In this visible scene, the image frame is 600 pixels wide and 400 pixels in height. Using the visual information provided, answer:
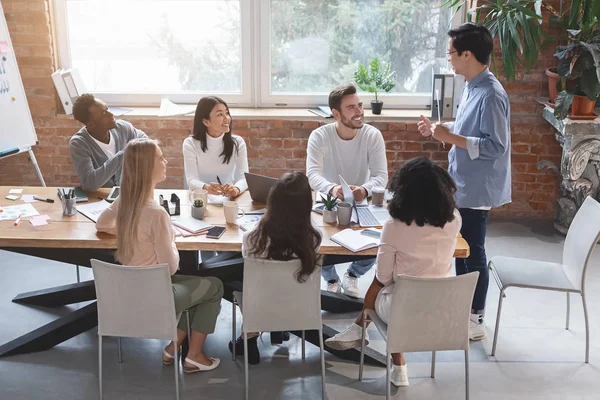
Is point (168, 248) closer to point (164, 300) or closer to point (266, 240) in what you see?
point (164, 300)

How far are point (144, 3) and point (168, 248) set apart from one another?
3.02m

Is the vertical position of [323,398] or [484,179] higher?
[484,179]

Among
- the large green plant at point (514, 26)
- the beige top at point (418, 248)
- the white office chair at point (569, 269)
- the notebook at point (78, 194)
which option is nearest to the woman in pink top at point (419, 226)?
the beige top at point (418, 248)

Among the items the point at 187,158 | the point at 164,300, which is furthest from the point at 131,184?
the point at 187,158

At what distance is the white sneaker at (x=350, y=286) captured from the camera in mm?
3994

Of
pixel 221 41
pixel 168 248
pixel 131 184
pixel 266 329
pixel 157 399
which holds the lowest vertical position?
pixel 157 399

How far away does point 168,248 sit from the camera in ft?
9.40

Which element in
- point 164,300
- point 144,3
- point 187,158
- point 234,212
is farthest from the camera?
point 144,3

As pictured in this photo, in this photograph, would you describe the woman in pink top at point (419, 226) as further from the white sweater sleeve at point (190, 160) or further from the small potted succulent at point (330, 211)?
the white sweater sleeve at point (190, 160)

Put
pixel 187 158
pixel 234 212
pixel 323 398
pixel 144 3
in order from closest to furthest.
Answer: pixel 323 398 → pixel 234 212 → pixel 187 158 → pixel 144 3

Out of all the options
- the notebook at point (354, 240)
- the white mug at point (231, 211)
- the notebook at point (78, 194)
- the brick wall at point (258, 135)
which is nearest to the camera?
the notebook at point (354, 240)

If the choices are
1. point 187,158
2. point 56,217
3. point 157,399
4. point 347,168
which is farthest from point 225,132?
point 157,399

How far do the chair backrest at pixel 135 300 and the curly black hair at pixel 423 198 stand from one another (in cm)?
99

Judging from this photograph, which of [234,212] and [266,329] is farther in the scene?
[234,212]
